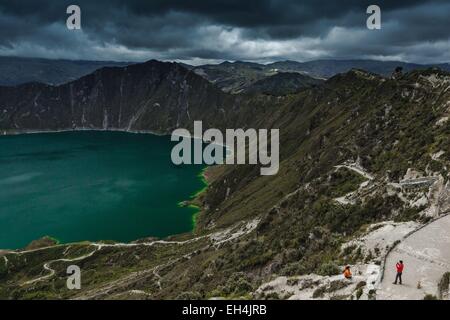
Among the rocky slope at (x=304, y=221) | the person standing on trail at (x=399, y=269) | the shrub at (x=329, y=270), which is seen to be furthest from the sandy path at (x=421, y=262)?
the shrub at (x=329, y=270)

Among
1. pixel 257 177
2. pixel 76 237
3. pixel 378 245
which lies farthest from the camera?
pixel 257 177

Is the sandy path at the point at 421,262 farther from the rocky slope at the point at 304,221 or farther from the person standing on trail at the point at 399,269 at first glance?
the rocky slope at the point at 304,221

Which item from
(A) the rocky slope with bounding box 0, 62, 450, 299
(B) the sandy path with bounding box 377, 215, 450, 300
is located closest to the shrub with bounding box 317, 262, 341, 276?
(A) the rocky slope with bounding box 0, 62, 450, 299

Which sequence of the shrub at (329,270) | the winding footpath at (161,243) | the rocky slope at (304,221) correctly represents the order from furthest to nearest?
the winding footpath at (161,243), the rocky slope at (304,221), the shrub at (329,270)

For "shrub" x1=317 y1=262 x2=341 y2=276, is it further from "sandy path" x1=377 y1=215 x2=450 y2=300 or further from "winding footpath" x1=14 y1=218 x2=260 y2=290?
"winding footpath" x1=14 y1=218 x2=260 y2=290

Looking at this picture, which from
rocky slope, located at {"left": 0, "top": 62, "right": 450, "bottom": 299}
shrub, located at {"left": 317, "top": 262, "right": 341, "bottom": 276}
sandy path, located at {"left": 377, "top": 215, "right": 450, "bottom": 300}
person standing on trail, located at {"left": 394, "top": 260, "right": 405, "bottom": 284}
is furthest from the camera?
rocky slope, located at {"left": 0, "top": 62, "right": 450, "bottom": 299}

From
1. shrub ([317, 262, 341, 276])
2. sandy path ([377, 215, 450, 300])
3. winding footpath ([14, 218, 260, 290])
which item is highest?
sandy path ([377, 215, 450, 300])
